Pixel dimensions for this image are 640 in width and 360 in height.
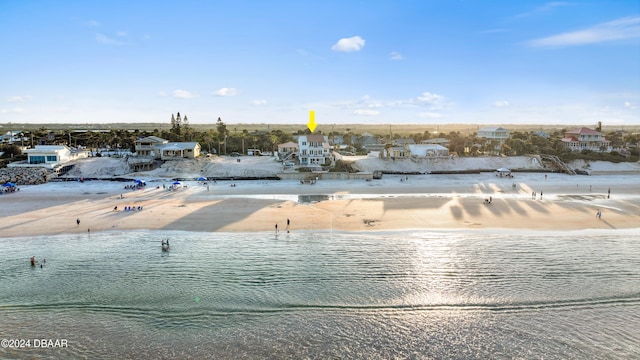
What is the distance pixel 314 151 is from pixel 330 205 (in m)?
21.4

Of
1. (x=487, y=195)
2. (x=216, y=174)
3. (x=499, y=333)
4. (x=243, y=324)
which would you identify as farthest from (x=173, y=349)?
(x=216, y=174)

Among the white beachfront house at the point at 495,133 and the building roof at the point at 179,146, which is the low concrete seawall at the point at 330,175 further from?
the white beachfront house at the point at 495,133

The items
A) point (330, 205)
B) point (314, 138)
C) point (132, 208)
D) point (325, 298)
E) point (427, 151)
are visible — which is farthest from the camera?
point (427, 151)

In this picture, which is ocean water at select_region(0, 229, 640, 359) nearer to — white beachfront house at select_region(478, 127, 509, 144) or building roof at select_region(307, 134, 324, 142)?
building roof at select_region(307, 134, 324, 142)

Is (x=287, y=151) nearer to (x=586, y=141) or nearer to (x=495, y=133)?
(x=495, y=133)

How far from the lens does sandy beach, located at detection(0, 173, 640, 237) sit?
30281 millimetres

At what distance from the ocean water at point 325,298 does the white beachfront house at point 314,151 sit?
31.4m

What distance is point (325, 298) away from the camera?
18.3 meters

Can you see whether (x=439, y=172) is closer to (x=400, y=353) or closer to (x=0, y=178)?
(x=400, y=353)

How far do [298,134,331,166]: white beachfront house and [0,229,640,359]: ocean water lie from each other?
3142 cm

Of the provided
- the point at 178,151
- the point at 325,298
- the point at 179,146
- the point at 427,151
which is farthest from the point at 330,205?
the point at 179,146

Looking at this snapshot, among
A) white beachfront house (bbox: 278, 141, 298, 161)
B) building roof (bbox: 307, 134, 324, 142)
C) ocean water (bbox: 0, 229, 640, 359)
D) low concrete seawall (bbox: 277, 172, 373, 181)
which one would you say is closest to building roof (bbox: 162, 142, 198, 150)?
white beachfront house (bbox: 278, 141, 298, 161)

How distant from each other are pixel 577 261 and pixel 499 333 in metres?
9.93

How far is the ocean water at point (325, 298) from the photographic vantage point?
590 inches
